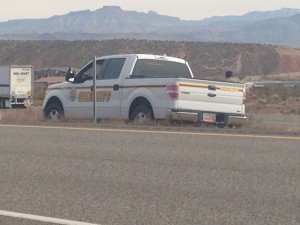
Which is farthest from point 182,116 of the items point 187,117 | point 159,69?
point 159,69

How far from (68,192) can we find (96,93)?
31.1 ft

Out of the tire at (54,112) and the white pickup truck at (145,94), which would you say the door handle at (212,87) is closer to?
the white pickup truck at (145,94)

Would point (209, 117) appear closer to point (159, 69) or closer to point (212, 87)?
point (212, 87)

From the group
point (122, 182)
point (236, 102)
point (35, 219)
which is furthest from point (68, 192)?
point (236, 102)

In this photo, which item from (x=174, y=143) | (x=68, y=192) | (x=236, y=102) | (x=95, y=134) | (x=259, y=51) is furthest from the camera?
(x=259, y=51)

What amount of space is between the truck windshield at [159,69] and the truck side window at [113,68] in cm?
42

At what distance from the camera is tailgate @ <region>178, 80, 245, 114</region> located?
16406mm

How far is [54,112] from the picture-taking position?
19.4 meters

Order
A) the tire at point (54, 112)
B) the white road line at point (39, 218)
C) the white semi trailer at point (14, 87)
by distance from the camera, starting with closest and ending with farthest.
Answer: the white road line at point (39, 218)
the tire at point (54, 112)
the white semi trailer at point (14, 87)

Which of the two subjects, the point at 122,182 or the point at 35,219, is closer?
the point at 35,219

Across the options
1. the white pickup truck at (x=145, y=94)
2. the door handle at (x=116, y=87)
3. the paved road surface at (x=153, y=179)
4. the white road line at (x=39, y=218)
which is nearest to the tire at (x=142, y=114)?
the white pickup truck at (x=145, y=94)

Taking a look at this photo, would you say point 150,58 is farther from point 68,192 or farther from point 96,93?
point 68,192

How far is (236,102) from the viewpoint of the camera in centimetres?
1719

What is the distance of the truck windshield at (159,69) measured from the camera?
17.9 m
